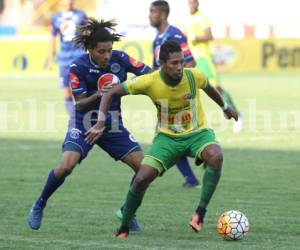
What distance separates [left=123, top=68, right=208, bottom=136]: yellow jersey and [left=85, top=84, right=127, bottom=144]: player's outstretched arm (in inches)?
3.1

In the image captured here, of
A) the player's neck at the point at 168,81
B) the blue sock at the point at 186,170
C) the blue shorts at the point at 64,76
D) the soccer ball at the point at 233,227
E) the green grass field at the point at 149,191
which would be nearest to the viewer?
the soccer ball at the point at 233,227

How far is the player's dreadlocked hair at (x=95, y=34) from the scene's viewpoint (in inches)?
342

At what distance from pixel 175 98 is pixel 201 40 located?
8.66 metres

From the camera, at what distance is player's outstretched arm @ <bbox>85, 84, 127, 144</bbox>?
26.9 feet

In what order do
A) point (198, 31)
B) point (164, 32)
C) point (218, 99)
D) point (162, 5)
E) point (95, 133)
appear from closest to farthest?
point (95, 133), point (218, 99), point (162, 5), point (164, 32), point (198, 31)

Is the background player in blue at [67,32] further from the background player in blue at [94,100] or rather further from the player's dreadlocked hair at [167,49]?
the player's dreadlocked hair at [167,49]

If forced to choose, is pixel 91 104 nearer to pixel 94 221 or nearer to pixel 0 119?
pixel 94 221

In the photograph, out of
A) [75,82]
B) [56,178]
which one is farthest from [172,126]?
[56,178]

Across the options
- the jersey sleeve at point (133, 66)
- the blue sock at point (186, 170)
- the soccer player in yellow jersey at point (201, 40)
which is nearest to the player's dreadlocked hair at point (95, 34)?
the jersey sleeve at point (133, 66)

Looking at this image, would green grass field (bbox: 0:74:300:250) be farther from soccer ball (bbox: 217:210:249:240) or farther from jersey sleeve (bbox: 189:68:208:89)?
jersey sleeve (bbox: 189:68:208:89)

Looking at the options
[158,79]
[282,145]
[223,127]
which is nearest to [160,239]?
[158,79]

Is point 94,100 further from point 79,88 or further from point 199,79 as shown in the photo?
point 199,79

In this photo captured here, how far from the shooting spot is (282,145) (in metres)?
15.8

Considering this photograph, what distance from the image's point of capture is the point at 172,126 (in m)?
8.42
